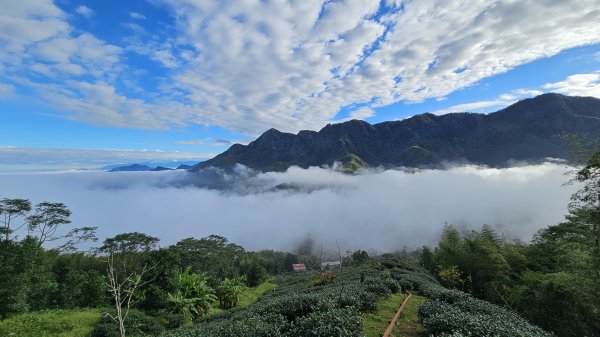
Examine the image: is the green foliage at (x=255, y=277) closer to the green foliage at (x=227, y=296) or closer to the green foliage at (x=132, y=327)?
the green foliage at (x=227, y=296)

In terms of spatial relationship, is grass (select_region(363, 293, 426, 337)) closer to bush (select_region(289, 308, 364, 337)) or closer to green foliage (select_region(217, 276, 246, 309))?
bush (select_region(289, 308, 364, 337))

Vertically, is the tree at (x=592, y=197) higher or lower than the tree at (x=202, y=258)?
higher

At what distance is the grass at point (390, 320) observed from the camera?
13.2 metres

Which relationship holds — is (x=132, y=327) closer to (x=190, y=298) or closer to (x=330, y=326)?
(x=190, y=298)

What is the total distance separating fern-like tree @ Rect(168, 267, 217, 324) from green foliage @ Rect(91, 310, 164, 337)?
5.28 metres

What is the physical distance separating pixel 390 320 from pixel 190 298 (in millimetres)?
22575

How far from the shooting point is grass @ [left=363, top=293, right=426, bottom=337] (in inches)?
521

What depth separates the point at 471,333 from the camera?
9.62 m

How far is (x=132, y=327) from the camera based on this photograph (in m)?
20.5

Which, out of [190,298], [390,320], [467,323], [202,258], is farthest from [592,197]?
[202,258]

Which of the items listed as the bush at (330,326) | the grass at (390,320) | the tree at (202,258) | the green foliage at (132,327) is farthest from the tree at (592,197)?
the tree at (202,258)

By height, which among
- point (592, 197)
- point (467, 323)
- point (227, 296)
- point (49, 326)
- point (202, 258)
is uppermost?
point (592, 197)

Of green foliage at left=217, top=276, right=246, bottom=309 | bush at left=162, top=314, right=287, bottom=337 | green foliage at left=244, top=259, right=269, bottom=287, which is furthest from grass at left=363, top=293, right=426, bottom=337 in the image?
green foliage at left=244, top=259, right=269, bottom=287

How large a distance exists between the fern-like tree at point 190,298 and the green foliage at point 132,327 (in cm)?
528
